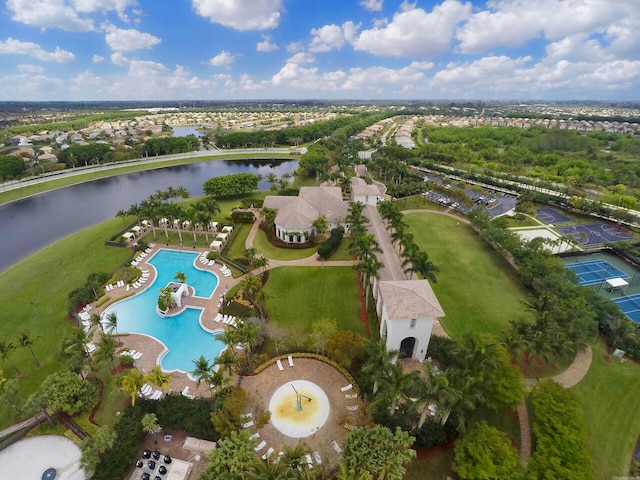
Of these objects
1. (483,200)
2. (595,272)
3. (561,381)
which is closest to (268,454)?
(561,381)

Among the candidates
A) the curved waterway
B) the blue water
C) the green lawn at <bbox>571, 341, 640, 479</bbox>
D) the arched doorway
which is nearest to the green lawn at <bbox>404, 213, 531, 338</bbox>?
the arched doorway

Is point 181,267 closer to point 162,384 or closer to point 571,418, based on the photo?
point 162,384

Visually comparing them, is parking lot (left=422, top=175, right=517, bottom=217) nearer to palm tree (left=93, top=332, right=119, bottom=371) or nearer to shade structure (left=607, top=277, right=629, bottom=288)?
shade structure (left=607, top=277, right=629, bottom=288)

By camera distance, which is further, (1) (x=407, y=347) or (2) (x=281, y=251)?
(2) (x=281, y=251)

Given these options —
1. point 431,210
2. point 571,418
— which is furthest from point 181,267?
point 431,210

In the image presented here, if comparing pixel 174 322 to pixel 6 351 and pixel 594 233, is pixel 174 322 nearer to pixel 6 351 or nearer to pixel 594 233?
pixel 6 351
